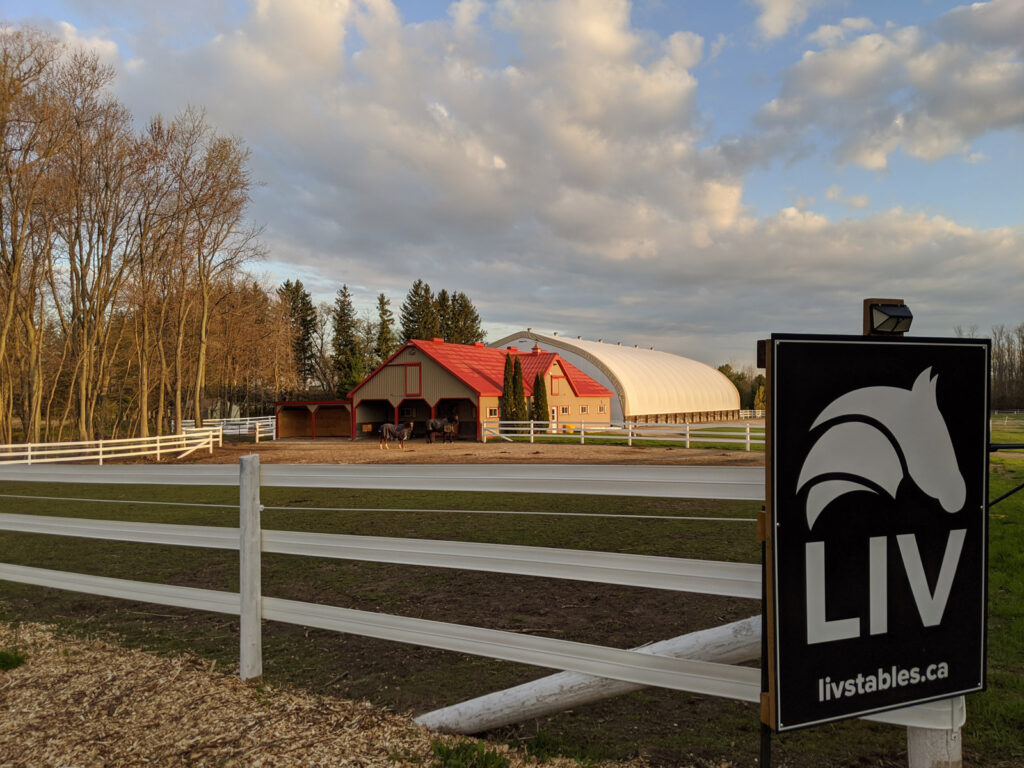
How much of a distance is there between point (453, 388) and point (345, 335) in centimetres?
4035

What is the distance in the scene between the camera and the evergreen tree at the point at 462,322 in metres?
80.8

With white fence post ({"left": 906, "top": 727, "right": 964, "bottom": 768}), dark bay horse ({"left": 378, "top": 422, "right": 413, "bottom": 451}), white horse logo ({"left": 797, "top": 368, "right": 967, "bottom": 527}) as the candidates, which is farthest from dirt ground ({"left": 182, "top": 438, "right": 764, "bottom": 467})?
white horse logo ({"left": 797, "top": 368, "right": 967, "bottom": 527})

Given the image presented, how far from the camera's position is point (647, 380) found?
45969 mm

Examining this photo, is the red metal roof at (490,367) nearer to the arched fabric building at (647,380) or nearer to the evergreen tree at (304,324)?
the arched fabric building at (647,380)

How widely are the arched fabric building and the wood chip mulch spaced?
3884 centimetres

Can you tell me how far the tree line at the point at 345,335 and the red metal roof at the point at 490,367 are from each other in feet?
87.6

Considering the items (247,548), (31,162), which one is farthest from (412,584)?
(31,162)

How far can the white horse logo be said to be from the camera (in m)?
2.06

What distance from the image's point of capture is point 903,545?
2.10 m

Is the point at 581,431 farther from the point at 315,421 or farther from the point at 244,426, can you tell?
the point at 244,426

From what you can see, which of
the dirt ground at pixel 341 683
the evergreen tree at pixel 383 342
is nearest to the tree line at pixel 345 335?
the evergreen tree at pixel 383 342

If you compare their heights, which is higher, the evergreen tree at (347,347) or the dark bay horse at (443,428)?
the evergreen tree at (347,347)

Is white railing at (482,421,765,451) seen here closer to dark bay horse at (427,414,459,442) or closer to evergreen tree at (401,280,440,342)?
dark bay horse at (427,414,459,442)

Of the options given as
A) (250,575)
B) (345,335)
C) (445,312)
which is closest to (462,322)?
(445,312)
